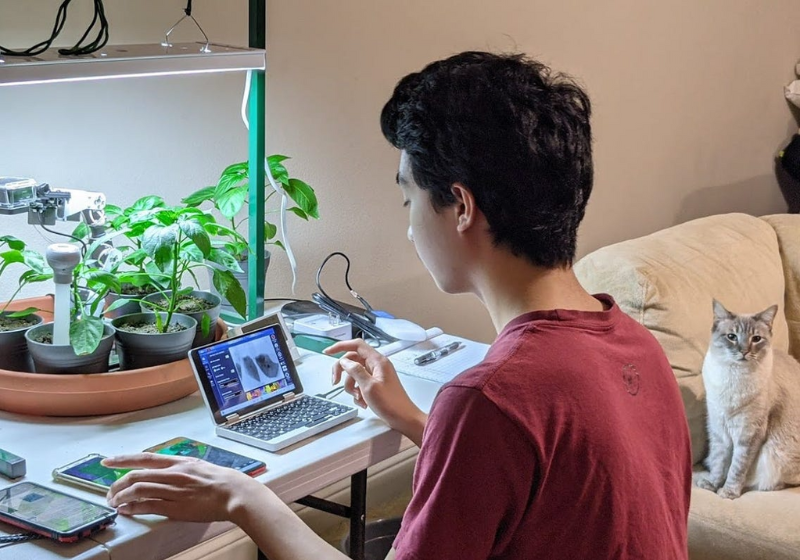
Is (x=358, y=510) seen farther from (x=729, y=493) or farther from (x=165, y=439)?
(x=729, y=493)

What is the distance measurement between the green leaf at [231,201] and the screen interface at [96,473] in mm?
627

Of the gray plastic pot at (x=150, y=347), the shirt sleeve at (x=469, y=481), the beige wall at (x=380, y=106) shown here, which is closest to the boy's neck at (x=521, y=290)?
the shirt sleeve at (x=469, y=481)

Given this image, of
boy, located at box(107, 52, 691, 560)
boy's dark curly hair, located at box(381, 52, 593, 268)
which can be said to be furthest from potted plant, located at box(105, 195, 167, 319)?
boy's dark curly hair, located at box(381, 52, 593, 268)

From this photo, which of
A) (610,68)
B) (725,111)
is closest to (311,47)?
(610,68)

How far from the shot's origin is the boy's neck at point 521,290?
1.06 m

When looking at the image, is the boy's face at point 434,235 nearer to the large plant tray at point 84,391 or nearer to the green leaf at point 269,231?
the large plant tray at point 84,391

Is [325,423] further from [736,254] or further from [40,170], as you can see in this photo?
[736,254]

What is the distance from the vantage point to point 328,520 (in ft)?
7.86

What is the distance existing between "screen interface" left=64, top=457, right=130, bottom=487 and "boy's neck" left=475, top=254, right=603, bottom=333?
51cm

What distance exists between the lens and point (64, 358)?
1.39m

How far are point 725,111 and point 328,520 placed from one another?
6.64 ft

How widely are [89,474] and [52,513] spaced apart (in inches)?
3.9

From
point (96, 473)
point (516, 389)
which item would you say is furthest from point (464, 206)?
point (96, 473)

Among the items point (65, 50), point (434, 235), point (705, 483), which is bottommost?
point (705, 483)
